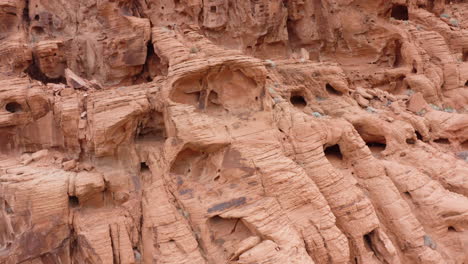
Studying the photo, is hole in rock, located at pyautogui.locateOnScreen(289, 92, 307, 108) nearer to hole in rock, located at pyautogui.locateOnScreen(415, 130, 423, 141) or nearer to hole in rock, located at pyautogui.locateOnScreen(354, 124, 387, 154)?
hole in rock, located at pyautogui.locateOnScreen(354, 124, 387, 154)

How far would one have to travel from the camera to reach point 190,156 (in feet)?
25.2

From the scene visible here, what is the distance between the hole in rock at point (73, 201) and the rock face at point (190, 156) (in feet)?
0.07

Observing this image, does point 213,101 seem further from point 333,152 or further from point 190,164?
point 333,152

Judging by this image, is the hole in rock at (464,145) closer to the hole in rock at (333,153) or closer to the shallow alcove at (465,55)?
the hole in rock at (333,153)

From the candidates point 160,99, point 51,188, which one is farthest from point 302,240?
point 51,188

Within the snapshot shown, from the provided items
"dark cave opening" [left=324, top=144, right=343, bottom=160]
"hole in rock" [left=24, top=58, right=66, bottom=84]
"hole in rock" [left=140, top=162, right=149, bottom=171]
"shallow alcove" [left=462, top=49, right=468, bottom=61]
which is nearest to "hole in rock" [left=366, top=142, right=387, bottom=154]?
"dark cave opening" [left=324, top=144, right=343, bottom=160]

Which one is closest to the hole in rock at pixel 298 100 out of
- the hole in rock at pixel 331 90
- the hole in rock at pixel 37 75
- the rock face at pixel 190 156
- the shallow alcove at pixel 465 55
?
the rock face at pixel 190 156

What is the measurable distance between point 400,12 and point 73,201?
574 inches

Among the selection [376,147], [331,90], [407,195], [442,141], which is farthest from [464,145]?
[331,90]

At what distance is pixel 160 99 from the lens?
765 cm

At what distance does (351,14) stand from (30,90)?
11.2m

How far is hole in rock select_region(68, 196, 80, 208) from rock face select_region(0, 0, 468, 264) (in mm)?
21

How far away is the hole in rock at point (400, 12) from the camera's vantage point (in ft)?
50.9

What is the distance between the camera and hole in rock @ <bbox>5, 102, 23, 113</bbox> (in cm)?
782
